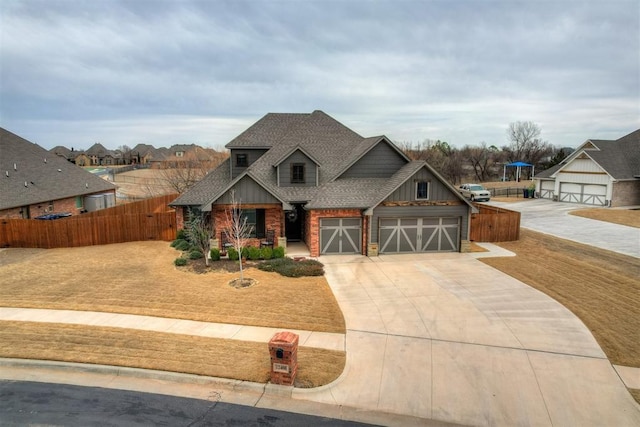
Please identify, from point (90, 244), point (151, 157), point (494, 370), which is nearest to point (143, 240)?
point (90, 244)

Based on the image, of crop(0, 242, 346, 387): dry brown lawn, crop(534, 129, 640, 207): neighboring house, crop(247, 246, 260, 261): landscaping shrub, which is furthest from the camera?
crop(534, 129, 640, 207): neighboring house

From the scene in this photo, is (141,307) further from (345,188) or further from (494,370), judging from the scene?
(345,188)

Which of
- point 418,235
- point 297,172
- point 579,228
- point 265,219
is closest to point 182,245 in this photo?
point 265,219

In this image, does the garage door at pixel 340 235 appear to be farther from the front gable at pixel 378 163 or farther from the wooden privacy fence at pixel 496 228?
the wooden privacy fence at pixel 496 228

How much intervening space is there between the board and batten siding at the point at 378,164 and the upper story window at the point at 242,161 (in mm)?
7030

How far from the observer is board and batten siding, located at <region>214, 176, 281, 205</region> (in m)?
22.0

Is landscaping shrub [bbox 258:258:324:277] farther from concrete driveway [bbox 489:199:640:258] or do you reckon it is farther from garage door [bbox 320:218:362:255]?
concrete driveway [bbox 489:199:640:258]

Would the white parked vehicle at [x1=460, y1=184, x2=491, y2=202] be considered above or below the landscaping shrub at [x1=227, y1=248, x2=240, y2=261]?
above

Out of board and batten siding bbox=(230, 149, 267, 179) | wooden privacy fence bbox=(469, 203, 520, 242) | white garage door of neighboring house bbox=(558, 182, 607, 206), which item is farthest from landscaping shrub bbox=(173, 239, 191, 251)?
white garage door of neighboring house bbox=(558, 182, 607, 206)

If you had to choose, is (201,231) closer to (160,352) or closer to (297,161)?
(297,161)

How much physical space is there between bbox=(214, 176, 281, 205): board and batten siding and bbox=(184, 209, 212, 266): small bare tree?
1.37 m

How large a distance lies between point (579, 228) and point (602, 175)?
13.7 meters

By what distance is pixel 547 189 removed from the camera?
46.0 meters

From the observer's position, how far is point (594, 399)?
366 inches
